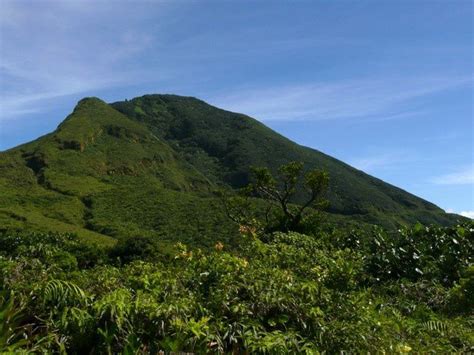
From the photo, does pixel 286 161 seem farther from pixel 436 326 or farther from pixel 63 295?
pixel 63 295

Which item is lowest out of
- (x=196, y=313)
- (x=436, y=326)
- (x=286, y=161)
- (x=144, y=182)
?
(x=436, y=326)

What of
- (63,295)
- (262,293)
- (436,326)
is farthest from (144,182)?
(63,295)

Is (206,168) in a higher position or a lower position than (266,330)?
higher

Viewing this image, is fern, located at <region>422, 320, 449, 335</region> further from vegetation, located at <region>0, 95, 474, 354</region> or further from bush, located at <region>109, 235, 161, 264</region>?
bush, located at <region>109, 235, 161, 264</region>

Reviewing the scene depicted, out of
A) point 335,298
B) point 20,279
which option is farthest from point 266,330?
point 20,279

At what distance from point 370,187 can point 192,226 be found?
85160mm

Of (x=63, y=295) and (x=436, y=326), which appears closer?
(x=63, y=295)

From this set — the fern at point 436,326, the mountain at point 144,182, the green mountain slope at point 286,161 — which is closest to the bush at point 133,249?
the fern at point 436,326

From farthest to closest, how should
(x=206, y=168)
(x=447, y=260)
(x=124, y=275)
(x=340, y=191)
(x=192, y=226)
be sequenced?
(x=206, y=168) → (x=340, y=191) → (x=192, y=226) → (x=447, y=260) → (x=124, y=275)

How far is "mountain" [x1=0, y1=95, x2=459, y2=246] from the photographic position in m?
86.2

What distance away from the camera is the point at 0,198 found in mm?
88062

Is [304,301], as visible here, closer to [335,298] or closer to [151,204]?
[335,298]

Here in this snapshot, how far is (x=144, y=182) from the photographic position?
12088cm

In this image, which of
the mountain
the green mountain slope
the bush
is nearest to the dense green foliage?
the bush
